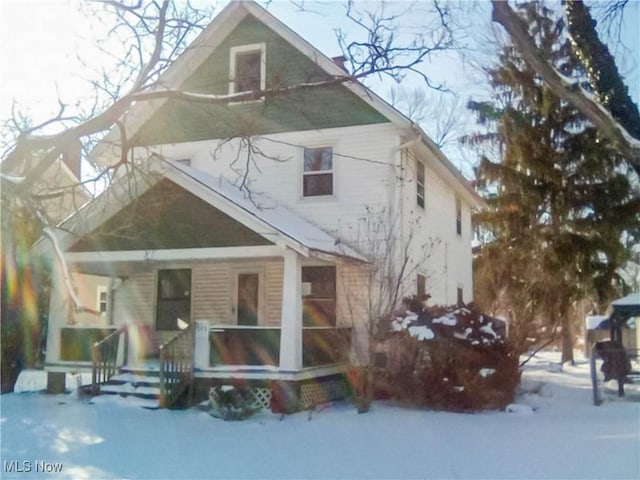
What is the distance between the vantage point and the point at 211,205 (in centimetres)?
1188

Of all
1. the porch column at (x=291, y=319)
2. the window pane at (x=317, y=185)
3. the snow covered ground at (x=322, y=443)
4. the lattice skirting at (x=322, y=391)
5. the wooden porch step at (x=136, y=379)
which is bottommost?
the snow covered ground at (x=322, y=443)

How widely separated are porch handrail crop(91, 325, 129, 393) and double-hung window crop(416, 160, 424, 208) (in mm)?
7364

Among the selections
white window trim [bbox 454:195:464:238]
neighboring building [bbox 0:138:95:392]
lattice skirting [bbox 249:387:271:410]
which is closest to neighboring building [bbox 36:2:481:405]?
lattice skirting [bbox 249:387:271:410]

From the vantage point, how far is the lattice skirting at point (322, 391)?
11625 mm

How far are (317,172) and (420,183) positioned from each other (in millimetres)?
2748

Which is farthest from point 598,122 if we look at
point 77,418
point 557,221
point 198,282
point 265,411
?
point 557,221

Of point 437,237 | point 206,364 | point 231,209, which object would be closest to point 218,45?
point 231,209

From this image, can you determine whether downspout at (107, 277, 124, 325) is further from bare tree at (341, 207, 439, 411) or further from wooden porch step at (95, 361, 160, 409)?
bare tree at (341, 207, 439, 411)

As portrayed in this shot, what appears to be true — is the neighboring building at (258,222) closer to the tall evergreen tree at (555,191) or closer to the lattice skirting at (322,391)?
the lattice skirting at (322,391)

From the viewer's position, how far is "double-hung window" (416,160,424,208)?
15.7 metres

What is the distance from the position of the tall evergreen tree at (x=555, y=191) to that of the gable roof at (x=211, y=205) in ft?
32.8

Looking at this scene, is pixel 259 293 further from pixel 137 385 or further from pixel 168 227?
pixel 137 385

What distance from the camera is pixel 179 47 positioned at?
9.53m

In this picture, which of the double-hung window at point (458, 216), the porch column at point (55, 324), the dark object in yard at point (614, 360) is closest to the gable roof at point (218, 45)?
the porch column at point (55, 324)
